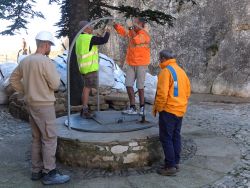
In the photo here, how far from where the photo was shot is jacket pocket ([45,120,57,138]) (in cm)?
419

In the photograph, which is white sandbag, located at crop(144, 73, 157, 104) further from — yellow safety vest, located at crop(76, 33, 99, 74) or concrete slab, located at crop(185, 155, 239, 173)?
concrete slab, located at crop(185, 155, 239, 173)

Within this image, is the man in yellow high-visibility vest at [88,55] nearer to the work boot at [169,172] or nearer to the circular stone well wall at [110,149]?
the circular stone well wall at [110,149]

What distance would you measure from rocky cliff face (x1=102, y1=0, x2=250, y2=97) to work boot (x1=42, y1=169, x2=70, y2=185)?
24.8 ft

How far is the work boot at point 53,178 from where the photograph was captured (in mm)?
4242

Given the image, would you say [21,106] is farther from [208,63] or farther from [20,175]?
[208,63]

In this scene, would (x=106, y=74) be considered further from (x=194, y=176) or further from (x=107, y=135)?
(x=194, y=176)

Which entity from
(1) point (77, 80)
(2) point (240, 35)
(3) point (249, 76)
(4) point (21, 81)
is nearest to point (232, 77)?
(3) point (249, 76)

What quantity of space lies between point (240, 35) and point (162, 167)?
7.61 m

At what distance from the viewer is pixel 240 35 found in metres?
11.3

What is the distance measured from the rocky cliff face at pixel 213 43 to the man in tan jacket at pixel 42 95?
300 inches

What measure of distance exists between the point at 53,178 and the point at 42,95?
0.96m

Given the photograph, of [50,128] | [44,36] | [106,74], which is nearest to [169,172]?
[50,128]

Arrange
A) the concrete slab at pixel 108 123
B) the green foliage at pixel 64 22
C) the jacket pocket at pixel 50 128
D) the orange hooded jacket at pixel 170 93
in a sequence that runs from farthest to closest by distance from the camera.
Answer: the green foliage at pixel 64 22, the concrete slab at pixel 108 123, the orange hooded jacket at pixel 170 93, the jacket pocket at pixel 50 128

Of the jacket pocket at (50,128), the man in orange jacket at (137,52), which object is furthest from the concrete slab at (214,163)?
the jacket pocket at (50,128)
